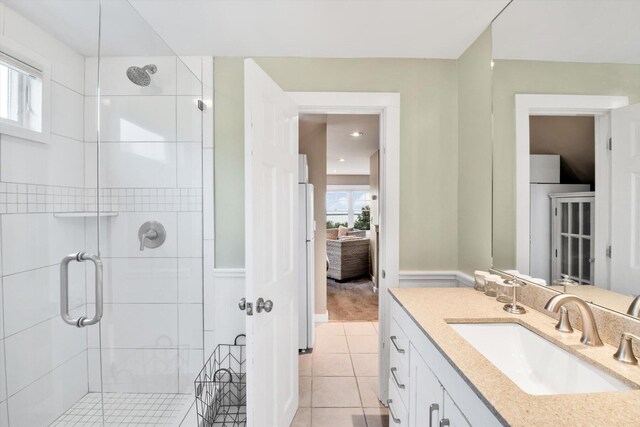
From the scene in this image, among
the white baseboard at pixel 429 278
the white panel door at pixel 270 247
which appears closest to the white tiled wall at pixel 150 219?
the white panel door at pixel 270 247

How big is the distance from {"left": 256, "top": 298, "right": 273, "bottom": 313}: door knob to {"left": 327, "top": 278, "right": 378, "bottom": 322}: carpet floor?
233 centimetres

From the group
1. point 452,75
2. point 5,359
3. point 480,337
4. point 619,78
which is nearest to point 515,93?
point 619,78

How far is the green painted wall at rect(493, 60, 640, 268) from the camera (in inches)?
45.2

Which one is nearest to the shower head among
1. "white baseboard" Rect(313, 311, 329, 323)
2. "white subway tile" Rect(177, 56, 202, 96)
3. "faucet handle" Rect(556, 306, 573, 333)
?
"white subway tile" Rect(177, 56, 202, 96)

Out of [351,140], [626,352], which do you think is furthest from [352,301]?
[626,352]

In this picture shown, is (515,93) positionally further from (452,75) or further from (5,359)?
(5,359)

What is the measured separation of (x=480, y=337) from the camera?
122 cm

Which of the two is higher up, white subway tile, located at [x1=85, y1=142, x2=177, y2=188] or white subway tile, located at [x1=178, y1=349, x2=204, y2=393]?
white subway tile, located at [x1=85, y1=142, x2=177, y2=188]

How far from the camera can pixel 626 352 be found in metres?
0.87

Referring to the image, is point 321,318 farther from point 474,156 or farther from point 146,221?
point 474,156

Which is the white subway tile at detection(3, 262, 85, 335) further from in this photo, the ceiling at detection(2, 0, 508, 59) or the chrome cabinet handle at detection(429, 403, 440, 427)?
→ the chrome cabinet handle at detection(429, 403, 440, 427)

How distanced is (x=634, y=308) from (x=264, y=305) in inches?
54.0

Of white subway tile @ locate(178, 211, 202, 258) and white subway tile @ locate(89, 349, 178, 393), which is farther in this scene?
white subway tile @ locate(178, 211, 202, 258)

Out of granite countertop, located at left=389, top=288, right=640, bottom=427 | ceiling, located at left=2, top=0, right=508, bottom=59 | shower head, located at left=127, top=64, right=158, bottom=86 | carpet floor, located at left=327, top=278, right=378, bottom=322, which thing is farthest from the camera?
carpet floor, located at left=327, top=278, right=378, bottom=322
